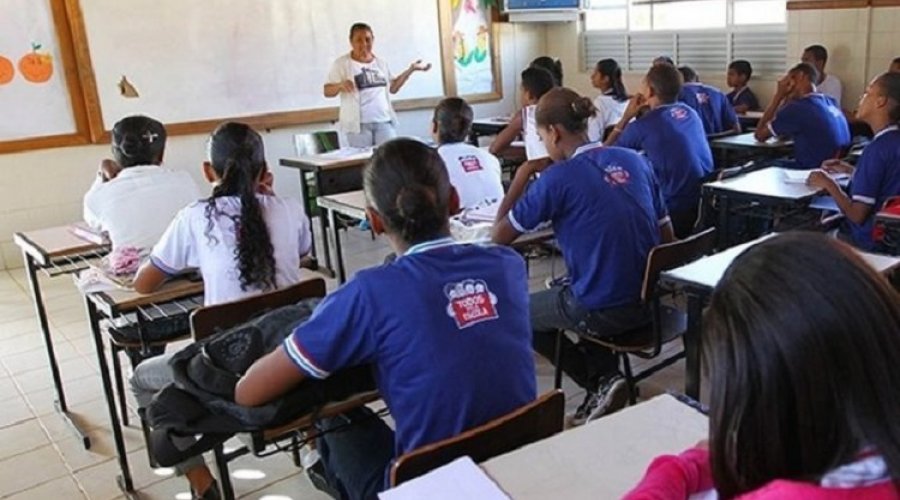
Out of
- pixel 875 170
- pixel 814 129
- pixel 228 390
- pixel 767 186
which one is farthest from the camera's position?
pixel 814 129

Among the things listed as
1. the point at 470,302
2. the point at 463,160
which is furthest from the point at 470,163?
the point at 470,302

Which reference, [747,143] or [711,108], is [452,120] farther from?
[711,108]

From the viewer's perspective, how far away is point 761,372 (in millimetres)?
795

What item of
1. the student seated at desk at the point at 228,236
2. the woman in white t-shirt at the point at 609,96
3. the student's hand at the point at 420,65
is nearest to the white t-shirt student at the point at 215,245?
the student seated at desk at the point at 228,236

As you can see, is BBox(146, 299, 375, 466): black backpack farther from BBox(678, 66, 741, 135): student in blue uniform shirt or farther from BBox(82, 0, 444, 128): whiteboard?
BBox(82, 0, 444, 128): whiteboard

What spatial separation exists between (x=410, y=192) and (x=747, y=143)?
397cm

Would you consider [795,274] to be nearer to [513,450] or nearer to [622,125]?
[513,450]

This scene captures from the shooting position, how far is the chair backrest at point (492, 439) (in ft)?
4.45

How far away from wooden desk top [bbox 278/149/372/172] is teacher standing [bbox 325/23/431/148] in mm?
927

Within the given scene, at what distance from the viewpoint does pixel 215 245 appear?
229cm

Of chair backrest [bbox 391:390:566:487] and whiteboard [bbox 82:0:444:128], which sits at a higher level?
whiteboard [bbox 82:0:444:128]

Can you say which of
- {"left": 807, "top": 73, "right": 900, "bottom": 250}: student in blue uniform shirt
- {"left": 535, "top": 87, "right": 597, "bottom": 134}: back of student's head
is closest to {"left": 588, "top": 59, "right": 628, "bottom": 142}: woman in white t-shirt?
{"left": 807, "top": 73, "right": 900, "bottom": 250}: student in blue uniform shirt

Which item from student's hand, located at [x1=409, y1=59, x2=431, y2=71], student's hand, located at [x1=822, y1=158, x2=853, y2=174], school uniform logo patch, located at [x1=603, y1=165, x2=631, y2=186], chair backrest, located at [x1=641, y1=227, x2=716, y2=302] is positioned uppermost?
student's hand, located at [x1=409, y1=59, x2=431, y2=71]

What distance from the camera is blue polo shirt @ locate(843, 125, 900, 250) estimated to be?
293 cm
